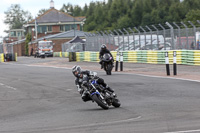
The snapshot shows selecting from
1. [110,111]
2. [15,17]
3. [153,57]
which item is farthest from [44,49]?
[15,17]

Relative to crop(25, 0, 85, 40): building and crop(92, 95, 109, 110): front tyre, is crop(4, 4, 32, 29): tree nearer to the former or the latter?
crop(25, 0, 85, 40): building

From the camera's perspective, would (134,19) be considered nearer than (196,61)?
No

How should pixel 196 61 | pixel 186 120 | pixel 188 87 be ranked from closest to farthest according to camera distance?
pixel 186 120, pixel 188 87, pixel 196 61

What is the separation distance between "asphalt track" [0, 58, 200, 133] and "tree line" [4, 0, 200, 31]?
221ft

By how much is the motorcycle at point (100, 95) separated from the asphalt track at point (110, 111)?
0.21 meters

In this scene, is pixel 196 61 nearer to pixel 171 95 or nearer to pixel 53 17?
pixel 171 95

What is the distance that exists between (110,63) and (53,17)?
84552 millimetres

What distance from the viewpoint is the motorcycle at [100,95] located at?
1065cm

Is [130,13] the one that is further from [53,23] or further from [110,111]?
[110,111]

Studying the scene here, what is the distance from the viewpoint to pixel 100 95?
35.1 feet

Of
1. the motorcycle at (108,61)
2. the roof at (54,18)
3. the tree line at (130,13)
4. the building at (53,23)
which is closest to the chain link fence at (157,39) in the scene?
the motorcycle at (108,61)

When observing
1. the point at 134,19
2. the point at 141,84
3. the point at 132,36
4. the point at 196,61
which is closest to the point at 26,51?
the point at 134,19

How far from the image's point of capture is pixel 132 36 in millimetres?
36438

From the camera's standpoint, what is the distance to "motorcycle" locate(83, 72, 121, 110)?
419 inches
